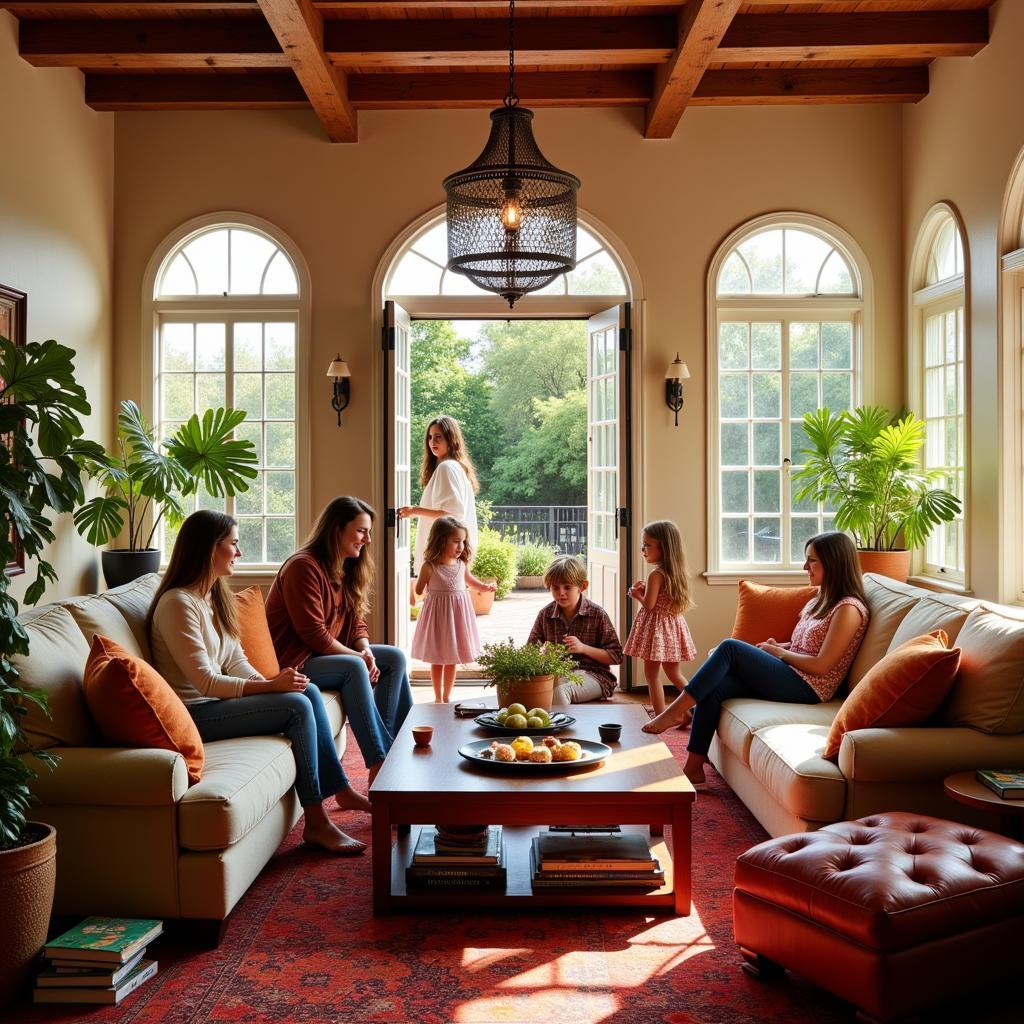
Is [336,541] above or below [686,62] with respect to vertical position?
below

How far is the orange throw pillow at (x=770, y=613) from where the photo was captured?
4766 mm

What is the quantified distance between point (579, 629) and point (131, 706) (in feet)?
7.79

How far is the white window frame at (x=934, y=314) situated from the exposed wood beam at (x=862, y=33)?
0.83m

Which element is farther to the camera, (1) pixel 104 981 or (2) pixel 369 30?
(2) pixel 369 30

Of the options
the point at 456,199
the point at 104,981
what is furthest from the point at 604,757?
the point at 456,199

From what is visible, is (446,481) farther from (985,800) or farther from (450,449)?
(985,800)

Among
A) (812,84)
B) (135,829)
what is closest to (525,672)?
(135,829)

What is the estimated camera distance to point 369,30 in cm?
547

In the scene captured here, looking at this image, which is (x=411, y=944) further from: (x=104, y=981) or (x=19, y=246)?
(x=19, y=246)

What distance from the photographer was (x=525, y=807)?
122 inches

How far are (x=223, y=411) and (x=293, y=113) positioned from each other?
1.93 meters

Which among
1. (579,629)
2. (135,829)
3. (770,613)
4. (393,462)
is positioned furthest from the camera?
(393,462)

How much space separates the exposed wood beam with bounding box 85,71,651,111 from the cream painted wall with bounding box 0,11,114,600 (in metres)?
0.26

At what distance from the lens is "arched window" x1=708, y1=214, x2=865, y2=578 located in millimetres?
6523
